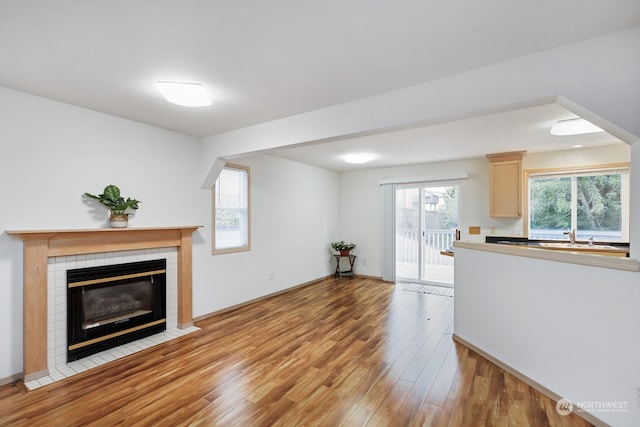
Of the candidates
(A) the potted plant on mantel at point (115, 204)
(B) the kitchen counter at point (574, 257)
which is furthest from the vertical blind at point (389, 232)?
(A) the potted plant on mantel at point (115, 204)

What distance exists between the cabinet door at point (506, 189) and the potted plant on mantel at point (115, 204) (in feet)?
17.9

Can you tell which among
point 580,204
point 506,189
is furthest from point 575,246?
point 506,189

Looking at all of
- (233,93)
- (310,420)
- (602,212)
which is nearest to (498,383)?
(310,420)

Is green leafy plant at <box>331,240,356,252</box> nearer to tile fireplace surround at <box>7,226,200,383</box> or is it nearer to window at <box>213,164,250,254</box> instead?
window at <box>213,164,250,254</box>

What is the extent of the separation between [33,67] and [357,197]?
5.72 metres

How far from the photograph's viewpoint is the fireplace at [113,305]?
2.91 metres

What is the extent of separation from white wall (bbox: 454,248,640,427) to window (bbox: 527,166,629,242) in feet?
9.18

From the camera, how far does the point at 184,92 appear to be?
96.7 inches

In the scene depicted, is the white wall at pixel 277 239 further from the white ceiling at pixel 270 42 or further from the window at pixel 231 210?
the white ceiling at pixel 270 42

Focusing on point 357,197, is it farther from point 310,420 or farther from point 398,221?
point 310,420

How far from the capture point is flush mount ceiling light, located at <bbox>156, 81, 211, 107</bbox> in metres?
2.41

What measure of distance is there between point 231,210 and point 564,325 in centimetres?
417

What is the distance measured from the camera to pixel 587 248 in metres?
3.85

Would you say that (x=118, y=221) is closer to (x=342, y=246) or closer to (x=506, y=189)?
(x=342, y=246)
